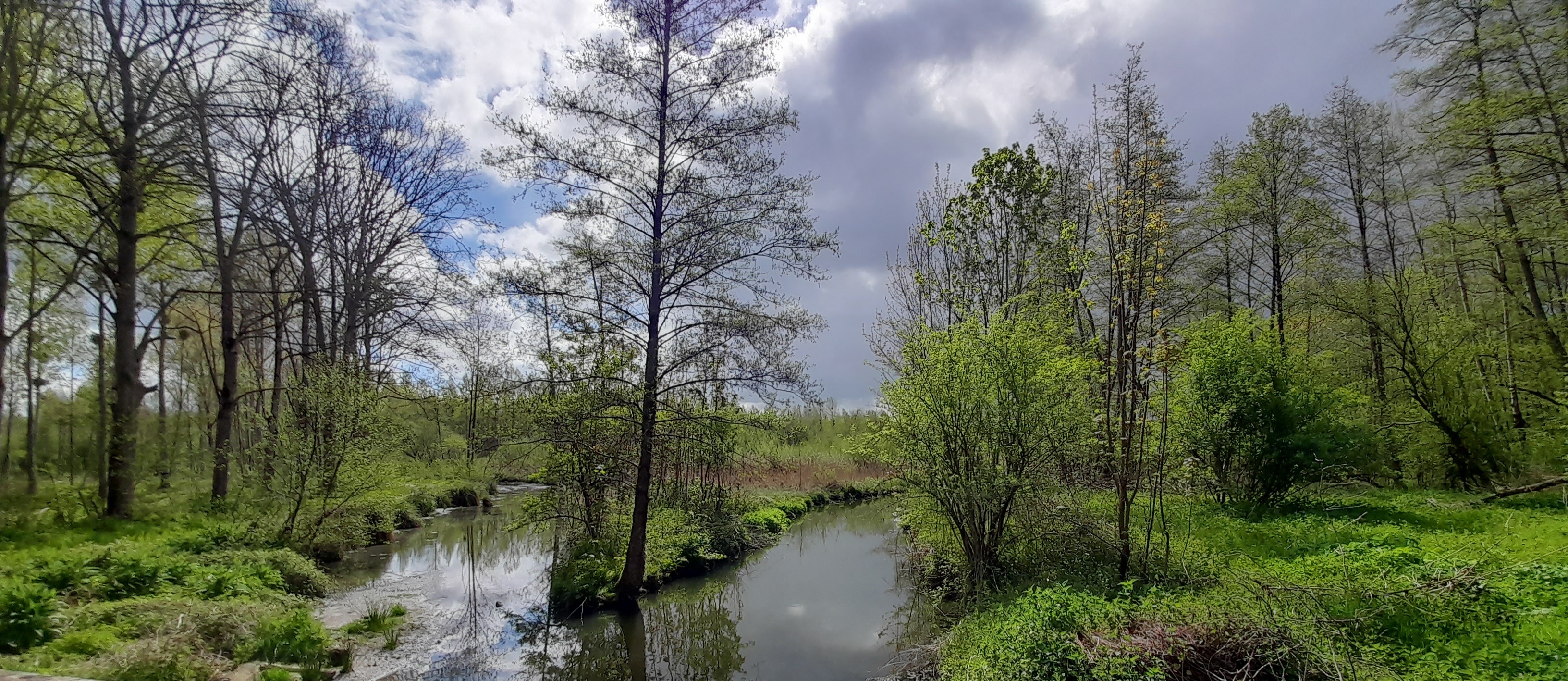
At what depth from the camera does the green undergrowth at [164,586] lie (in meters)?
5.20

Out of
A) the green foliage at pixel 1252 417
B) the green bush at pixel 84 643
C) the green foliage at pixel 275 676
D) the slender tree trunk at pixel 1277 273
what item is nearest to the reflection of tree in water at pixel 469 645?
the green foliage at pixel 275 676

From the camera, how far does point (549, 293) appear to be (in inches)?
321

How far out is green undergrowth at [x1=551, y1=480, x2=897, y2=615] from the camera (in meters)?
9.27

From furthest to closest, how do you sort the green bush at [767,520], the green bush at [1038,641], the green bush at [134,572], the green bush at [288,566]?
the green bush at [767,520] → the green bush at [288,566] → the green bush at [134,572] → the green bush at [1038,641]

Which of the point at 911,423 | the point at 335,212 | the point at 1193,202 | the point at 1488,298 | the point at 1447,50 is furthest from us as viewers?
the point at 1193,202

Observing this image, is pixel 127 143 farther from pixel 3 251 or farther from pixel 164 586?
pixel 164 586

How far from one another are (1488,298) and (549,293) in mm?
16987

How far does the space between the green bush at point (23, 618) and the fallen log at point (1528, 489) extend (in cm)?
1612

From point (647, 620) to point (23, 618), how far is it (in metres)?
6.02

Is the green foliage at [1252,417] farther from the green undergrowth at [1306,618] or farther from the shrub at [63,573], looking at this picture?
the shrub at [63,573]

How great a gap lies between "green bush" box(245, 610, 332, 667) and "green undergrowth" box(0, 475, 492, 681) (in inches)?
0.5

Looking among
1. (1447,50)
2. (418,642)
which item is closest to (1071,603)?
(418,642)

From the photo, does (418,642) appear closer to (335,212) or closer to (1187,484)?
(1187,484)

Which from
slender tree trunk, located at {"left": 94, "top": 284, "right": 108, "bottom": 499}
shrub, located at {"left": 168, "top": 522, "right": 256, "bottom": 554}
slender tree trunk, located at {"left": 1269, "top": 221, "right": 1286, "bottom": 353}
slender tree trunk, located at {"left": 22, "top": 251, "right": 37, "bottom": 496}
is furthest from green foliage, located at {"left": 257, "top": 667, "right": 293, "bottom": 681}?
slender tree trunk, located at {"left": 1269, "top": 221, "right": 1286, "bottom": 353}
